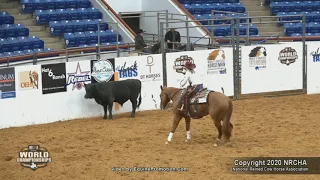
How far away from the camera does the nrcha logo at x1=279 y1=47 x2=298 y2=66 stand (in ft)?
79.3

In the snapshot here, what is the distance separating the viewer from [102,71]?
20.9 meters

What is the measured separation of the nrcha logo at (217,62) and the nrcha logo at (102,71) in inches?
145

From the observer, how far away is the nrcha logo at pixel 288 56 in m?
24.2

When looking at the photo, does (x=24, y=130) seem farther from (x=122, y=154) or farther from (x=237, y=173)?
(x=237, y=173)

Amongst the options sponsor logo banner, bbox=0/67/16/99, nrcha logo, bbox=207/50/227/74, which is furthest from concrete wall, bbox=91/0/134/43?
sponsor logo banner, bbox=0/67/16/99

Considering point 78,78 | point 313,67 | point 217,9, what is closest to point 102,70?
point 78,78

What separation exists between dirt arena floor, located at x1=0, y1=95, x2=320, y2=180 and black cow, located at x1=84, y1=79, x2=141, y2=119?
0.52m

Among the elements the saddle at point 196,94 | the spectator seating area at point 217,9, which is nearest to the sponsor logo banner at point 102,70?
the saddle at point 196,94

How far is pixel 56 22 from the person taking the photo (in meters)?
28.6

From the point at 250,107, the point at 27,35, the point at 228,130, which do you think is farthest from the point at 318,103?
the point at 27,35

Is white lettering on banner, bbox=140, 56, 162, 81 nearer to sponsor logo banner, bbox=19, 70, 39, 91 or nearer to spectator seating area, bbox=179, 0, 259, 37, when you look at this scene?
sponsor logo banner, bbox=19, 70, 39, 91

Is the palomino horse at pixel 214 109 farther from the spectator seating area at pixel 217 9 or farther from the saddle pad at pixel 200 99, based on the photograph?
the spectator seating area at pixel 217 9

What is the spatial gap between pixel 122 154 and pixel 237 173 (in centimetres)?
302

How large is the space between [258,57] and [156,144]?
8.44m
